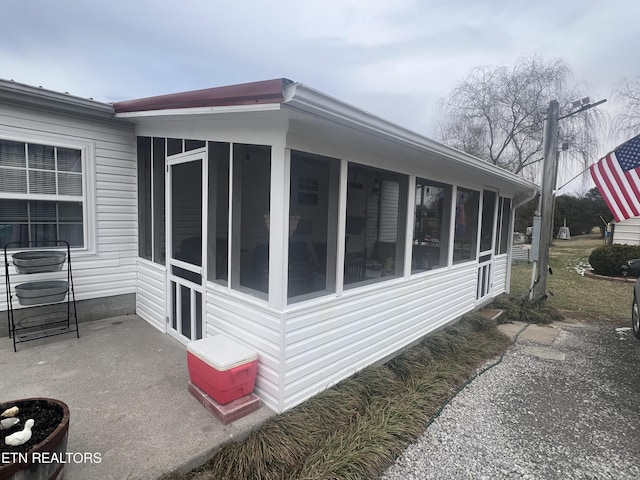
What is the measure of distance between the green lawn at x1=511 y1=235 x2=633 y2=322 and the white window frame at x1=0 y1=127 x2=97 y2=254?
768 cm

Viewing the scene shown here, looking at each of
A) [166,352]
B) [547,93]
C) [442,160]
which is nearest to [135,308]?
[166,352]

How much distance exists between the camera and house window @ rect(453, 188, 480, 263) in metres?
5.11

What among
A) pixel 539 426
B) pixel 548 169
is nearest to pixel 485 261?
pixel 548 169

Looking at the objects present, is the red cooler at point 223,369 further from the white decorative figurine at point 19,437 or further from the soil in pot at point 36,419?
the white decorative figurine at point 19,437

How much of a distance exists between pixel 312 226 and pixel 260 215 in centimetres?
57

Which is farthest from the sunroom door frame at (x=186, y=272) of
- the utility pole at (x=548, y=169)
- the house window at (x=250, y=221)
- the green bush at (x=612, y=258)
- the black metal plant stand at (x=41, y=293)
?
the green bush at (x=612, y=258)

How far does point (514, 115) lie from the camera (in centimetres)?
1366

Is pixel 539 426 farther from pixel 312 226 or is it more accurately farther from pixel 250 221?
pixel 250 221

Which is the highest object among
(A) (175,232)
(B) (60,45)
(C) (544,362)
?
(B) (60,45)

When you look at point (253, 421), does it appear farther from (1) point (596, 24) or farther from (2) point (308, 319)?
(1) point (596, 24)

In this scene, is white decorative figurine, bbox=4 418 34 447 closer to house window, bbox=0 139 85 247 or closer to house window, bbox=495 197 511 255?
house window, bbox=0 139 85 247

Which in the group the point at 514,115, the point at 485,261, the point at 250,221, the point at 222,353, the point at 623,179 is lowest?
the point at 222,353

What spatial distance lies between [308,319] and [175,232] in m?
1.97

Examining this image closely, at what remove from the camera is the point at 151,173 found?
13.8 ft
